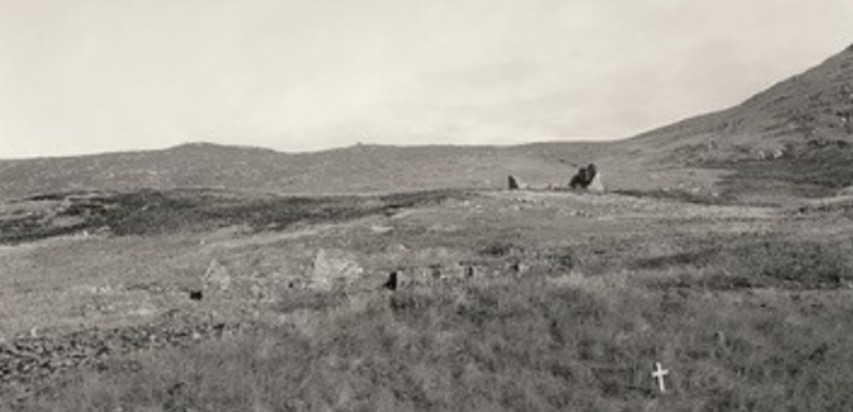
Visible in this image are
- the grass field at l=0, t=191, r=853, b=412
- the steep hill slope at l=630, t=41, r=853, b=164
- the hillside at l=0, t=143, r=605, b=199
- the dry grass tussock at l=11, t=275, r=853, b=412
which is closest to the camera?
the dry grass tussock at l=11, t=275, r=853, b=412

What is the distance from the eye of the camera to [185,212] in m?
70.1

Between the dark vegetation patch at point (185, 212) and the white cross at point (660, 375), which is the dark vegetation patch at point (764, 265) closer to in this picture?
the white cross at point (660, 375)

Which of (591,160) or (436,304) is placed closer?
(436,304)

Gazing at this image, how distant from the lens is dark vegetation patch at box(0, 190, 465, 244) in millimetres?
62500

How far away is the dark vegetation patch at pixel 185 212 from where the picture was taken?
62.5m

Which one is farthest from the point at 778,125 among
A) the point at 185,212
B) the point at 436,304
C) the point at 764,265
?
the point at 436,304

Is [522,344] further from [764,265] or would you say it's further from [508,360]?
[764,265]

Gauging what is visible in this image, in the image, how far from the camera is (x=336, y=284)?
33.4 meters

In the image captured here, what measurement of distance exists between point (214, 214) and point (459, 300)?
49494mm

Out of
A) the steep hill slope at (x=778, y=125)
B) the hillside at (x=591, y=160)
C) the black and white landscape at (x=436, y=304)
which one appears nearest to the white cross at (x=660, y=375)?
the black and white landscape at (x=436, y=304)

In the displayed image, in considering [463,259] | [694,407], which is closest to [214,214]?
[463,259]

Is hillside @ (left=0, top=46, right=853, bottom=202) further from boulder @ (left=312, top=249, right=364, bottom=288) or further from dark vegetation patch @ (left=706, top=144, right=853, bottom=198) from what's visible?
boulder @ (left=312, top=249, right=364, bottom=288)

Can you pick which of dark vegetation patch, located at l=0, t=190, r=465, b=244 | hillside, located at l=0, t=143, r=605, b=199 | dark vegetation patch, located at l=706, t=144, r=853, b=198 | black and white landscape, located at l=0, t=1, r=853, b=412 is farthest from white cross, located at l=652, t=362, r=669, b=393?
hillside, located at l=0, t=143, r=605, b=199

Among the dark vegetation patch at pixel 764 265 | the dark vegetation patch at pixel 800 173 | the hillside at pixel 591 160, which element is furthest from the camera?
the hillside at pixel 591 160
